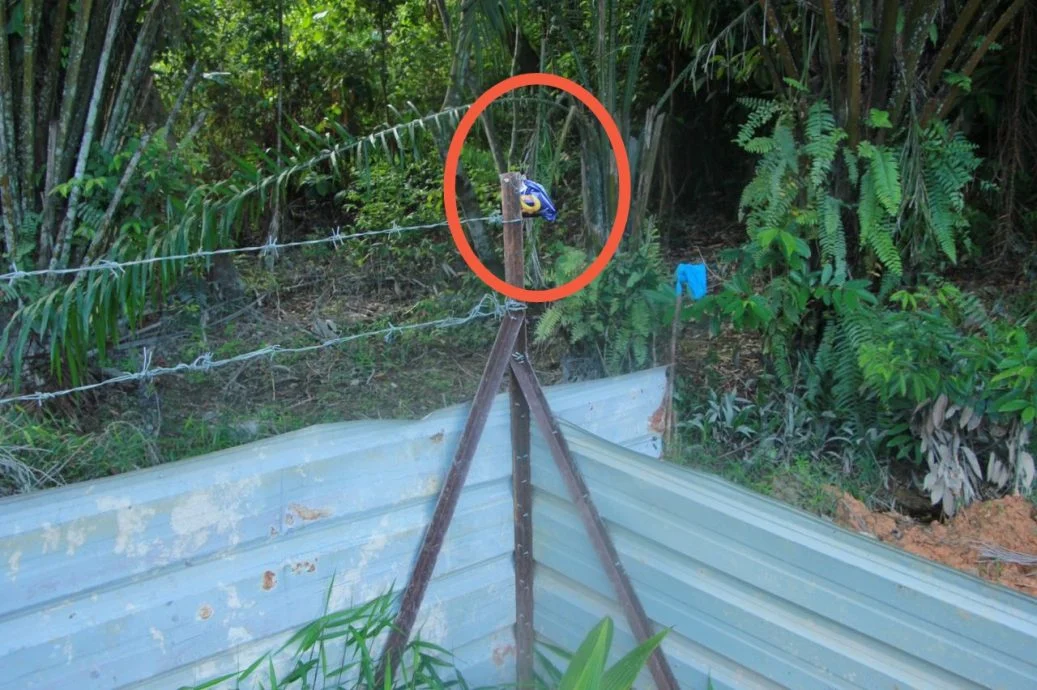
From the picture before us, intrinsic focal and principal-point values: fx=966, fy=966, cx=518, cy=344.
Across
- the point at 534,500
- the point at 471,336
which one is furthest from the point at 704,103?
the point at 534,500

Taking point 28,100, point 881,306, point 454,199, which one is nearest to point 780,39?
point 881,306

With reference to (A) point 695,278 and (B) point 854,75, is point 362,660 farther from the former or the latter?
(B) point 854,75

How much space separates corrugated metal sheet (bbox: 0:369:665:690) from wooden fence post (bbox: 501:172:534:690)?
0.02 meters

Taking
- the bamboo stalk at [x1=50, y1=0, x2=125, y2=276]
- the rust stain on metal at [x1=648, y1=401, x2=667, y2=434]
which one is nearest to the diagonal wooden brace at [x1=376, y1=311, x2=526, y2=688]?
the rust stain on metal at [x1=648, y1=401, x2=667, y2=434]

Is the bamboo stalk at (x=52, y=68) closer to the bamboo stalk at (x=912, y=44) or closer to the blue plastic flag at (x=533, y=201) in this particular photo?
the blue plastic flag at (x=533, y=201)

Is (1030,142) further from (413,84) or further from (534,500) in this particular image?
(413,84)

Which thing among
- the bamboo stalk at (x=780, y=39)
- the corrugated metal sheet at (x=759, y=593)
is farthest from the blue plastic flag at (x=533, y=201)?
the bamboo stalk at (x=780, y=39)

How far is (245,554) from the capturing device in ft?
6.64

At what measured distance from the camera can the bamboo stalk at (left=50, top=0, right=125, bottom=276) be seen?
3.51 m

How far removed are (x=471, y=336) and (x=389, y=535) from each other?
241 centimetres

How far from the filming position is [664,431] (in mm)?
2797

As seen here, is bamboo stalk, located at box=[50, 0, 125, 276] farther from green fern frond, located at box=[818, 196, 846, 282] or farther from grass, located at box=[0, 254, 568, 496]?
green fern frond, located at box=[818, 196, 846, 282]

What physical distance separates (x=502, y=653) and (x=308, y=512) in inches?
28.6

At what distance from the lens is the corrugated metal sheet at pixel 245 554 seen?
181 cm
